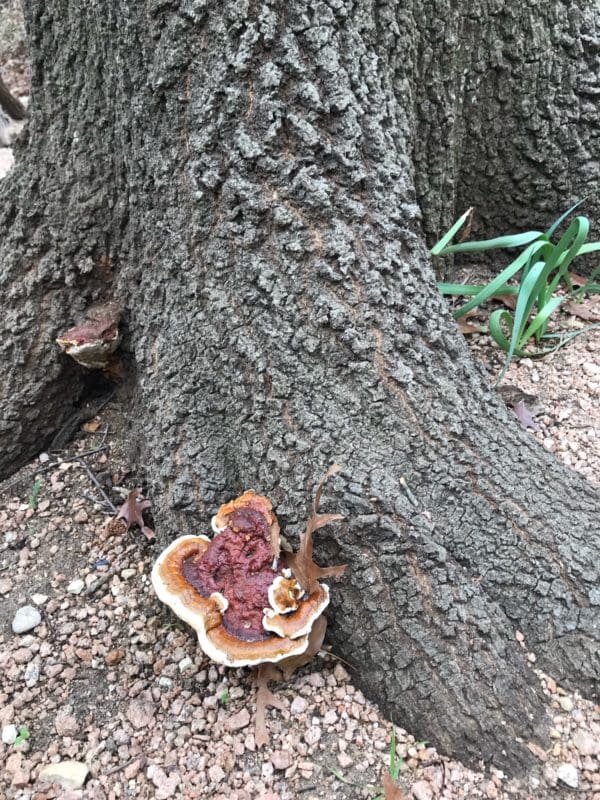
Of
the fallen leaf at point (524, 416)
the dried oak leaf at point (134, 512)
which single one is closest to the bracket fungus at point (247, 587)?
the dried oak leaf at point (134, 512)

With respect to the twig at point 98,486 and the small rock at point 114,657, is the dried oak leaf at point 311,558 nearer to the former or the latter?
the small rock at point 114,657

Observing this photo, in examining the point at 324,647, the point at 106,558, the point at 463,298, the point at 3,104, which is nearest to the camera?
the point at 324,647

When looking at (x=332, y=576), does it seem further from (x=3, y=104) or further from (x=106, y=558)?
(x=3, y=104)

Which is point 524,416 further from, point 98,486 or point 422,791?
point 98,486

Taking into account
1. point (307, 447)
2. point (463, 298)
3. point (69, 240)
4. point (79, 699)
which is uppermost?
point (69, 240)

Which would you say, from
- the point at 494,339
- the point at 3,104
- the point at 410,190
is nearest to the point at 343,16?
the point at 410,190

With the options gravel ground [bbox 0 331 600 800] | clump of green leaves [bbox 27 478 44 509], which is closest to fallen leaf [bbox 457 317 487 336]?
gravel ground [bbox 0 331 600 800]

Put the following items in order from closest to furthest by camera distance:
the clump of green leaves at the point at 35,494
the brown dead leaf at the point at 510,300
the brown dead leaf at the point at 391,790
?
the brown dead leaf at the point at 391,790
the clump of green leaves at the point at 35,494
the brown dead leaf at the point at 510,300
